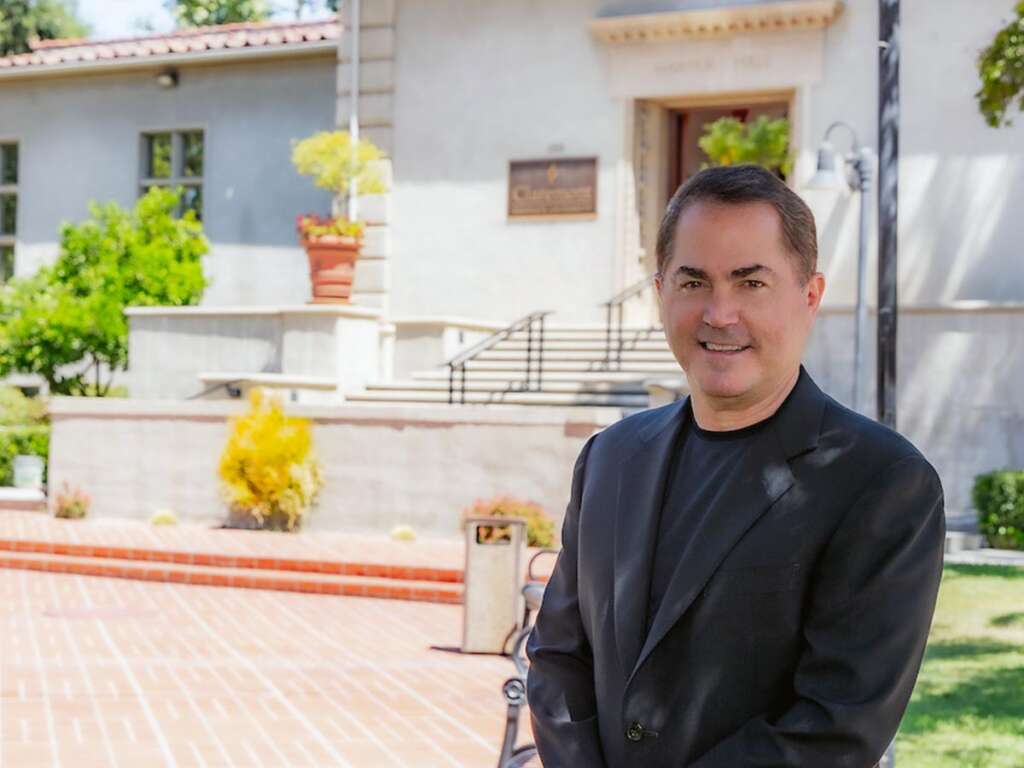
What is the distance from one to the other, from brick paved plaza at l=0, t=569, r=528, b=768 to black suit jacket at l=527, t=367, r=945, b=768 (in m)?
5.26

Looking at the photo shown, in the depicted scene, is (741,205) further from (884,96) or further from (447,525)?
(447,525)

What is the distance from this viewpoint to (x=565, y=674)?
2850 millimetres

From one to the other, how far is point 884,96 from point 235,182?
17048 millimetres

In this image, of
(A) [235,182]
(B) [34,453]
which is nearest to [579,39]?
(A) [235,182]

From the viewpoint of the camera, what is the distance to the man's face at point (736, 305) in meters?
2.67

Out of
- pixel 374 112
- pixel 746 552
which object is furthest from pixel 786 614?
pixel 374 112

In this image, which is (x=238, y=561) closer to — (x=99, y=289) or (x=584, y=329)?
(x=584, y=329)

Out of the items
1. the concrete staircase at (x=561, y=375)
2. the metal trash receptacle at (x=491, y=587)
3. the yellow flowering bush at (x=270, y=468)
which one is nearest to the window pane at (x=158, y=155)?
the concrete staircase at (x=561, y=375)

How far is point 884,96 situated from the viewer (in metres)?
9.05

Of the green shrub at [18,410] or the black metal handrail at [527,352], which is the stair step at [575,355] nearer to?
the black metal handrail at [527,352]

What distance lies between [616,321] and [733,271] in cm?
1842

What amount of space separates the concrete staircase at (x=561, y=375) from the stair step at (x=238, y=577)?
449 centimetres

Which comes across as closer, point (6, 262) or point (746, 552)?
point (746, 552)

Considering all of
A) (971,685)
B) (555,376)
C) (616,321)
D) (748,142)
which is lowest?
(971,685)
